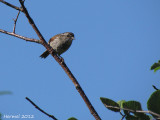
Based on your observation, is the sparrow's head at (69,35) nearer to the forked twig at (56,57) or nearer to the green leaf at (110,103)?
the forked twig at (56,57)

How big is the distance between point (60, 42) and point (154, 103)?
6668 millimetres

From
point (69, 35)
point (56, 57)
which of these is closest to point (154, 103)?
point (56, 57)

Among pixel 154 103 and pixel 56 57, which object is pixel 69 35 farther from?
pixel 154 103

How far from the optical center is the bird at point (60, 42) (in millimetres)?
7559

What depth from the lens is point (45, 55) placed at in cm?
811

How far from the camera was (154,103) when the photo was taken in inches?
47.0

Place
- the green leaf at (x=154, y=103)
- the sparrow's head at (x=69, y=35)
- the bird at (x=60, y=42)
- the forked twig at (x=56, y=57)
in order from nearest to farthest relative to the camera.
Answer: the green leaf at (x=154, y=103) < the forked twig at (x=56, y=57) < the bird at (x=60, y=42) < the sparrow's head at (x=69, y=35)

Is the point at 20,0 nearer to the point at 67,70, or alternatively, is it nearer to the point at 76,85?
the point at 67,70

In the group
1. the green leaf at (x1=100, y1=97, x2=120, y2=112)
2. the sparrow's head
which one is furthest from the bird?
the green leaf at (x1=100, y1=97, x2=120, y2=112)

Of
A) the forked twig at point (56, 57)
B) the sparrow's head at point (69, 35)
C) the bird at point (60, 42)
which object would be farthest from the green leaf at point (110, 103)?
the sparrow's head at point (69, 35)

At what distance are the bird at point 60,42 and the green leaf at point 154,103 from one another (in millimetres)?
6184

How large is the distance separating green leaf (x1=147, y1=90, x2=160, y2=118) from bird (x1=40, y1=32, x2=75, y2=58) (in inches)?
243

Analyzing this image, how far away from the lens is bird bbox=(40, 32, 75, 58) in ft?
24.8

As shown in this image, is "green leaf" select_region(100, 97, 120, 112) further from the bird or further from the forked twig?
the bird
